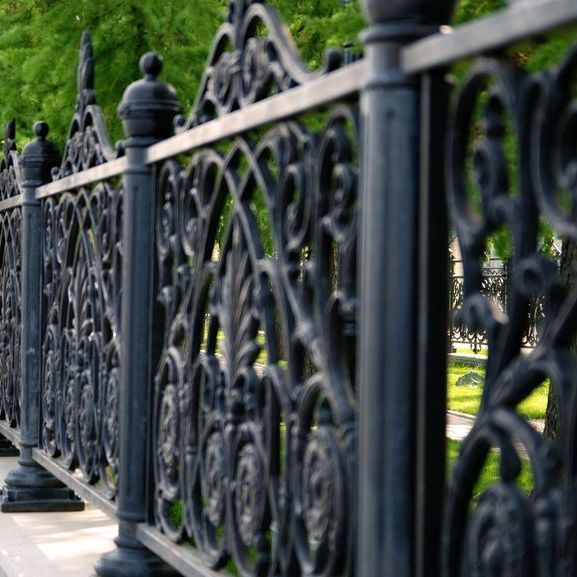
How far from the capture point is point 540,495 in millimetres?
2234

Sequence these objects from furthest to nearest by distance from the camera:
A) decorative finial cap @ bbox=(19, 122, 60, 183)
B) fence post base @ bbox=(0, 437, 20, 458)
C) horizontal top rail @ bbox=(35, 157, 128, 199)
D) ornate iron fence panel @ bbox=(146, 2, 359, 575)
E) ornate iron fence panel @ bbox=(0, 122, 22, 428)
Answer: fence post base @ bbox=(0, 437, 20, 458) < ornate iron fence panel @ bbox=(0, 122, 22, 428) < decorative finial cap @ bbox=(19, 122, 60, 183) < horizontal top rail @ bbox=(35, 157, 128, 199) < ornate iron fence panel @ bbox=(146, 2, 359, 575)

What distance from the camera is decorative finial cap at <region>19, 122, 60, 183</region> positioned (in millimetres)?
7555

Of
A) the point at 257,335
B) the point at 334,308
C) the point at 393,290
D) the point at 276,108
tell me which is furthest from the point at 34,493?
the point at 393,290

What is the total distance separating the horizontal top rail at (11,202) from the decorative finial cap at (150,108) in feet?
8.90

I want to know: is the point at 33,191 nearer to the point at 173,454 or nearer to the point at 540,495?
the point at 173,454

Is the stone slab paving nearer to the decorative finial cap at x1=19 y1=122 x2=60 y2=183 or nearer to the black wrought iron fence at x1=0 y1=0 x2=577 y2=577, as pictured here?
the black wrought iron fence at x1=0 y1=0 x2=577 y2=577

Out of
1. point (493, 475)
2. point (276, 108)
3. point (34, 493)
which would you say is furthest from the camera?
point (493, 475)

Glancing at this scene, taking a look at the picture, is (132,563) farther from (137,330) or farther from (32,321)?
(32,321)

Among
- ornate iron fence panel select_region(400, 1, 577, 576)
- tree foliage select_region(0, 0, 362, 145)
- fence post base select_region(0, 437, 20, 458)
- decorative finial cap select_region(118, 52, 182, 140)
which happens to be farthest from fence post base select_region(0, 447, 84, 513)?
ornate iron fence panel select_region(400, 1, 577, 576)

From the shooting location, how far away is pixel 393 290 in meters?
2.70

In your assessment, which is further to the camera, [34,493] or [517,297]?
[34,493]

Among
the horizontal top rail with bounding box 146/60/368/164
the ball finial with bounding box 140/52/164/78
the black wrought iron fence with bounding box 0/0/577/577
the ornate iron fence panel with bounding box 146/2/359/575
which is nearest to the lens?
the black wrought iron fence with bounding box 0/0/577/577

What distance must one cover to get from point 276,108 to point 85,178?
2.79 metres

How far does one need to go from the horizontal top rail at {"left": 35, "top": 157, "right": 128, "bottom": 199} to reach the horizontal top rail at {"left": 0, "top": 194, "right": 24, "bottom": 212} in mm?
378
